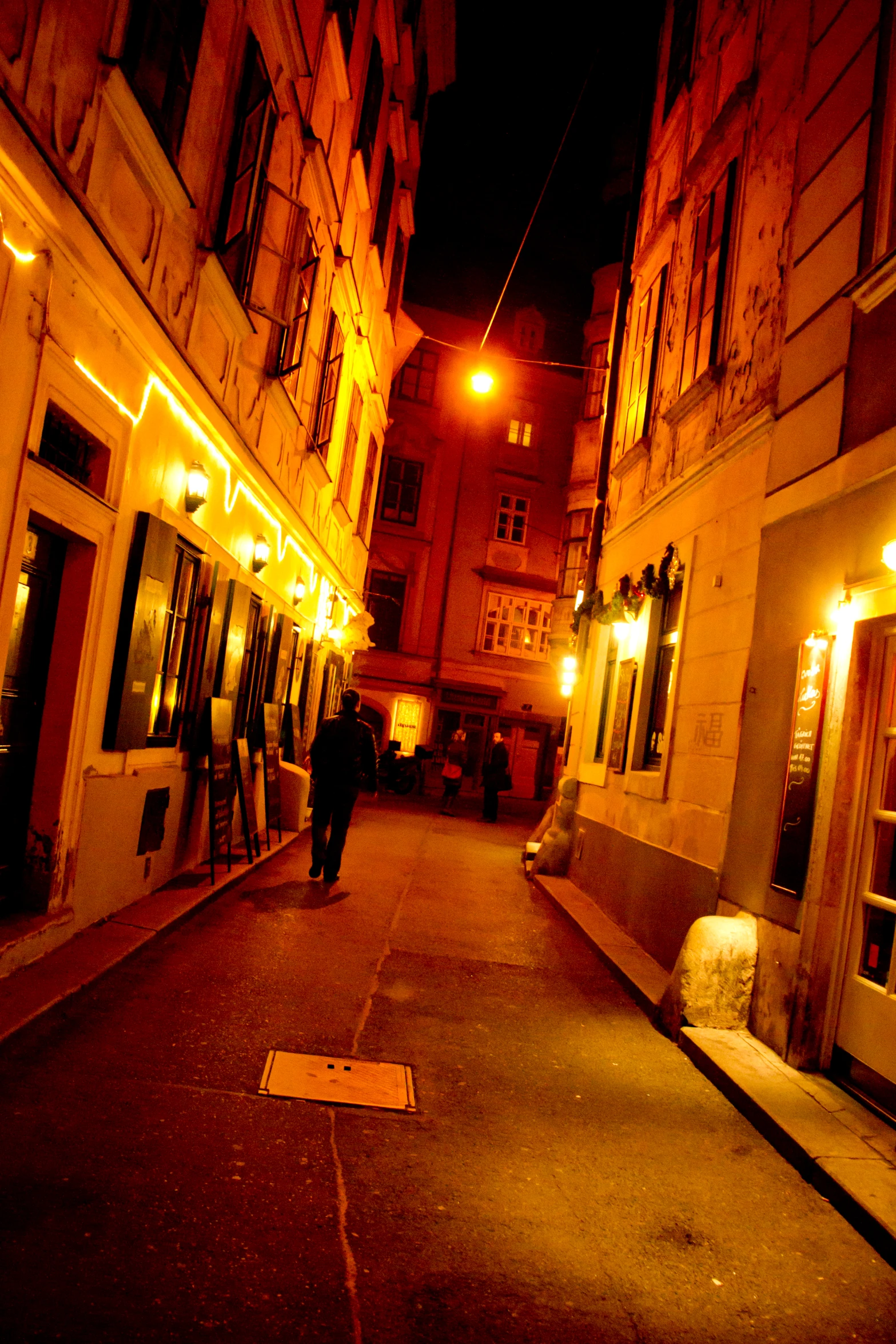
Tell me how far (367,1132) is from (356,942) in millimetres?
3342

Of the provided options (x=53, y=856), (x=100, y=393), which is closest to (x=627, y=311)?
(x=100, y=393)

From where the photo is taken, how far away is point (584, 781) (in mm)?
11398

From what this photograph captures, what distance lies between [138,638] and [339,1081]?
3362 millimetres

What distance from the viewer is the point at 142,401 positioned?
609cm

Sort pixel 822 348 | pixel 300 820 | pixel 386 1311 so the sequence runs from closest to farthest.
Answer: pixel 386 1311, pixel 822 348, pixel 300 820

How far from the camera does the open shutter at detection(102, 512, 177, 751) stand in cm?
608

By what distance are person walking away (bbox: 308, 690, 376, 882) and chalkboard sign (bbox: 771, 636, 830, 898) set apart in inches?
186

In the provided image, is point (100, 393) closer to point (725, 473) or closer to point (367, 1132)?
point (367, 1132)

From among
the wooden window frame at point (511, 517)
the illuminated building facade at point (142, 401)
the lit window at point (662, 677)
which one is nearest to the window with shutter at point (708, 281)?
the lit window at point (662, 677)

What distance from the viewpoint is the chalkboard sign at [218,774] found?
7.98 m

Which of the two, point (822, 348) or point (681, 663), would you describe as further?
point (681, 663)

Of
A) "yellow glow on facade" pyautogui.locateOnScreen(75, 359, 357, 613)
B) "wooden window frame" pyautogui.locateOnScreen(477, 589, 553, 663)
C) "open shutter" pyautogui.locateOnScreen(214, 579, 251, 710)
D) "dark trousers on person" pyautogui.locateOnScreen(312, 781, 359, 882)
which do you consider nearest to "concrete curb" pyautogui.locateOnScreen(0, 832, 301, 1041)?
"dark trousers on person" pyautogui.locateOnScreen(312, 781, 359, 882)

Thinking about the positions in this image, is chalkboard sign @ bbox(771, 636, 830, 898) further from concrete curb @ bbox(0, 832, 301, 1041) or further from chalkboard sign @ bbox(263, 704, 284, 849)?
chalkboard sign @ bbox(263, 704, 284, 849)

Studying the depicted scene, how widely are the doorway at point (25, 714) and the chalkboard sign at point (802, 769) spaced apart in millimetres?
4421
